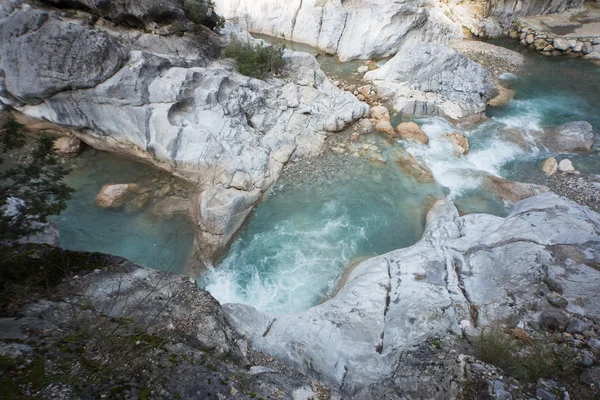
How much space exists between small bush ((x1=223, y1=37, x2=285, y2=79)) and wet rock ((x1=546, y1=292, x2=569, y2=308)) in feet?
43.3

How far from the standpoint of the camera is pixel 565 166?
520 inches

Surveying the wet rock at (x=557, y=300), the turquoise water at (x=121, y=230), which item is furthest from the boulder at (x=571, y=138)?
the turquoise water at (x=121, y=230)

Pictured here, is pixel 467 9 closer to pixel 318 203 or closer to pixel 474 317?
pixel 318 203

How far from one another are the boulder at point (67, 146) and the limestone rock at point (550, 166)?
18.7 metres

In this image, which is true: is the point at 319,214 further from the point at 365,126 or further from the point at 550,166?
the point at 550,166

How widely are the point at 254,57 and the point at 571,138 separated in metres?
14.4

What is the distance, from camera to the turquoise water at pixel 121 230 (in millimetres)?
10250

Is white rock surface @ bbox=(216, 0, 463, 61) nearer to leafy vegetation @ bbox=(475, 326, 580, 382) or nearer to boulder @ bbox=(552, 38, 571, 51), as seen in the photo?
boulder @ bbox=(552, 38, 571, 51)

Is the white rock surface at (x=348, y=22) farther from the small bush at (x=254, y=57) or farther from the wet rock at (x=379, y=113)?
the small bush at (x=254, y=57)

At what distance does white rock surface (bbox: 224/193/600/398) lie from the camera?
6434 millimetres

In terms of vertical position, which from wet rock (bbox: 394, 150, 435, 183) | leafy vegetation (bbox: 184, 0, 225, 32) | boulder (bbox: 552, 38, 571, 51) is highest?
boulder (bbox: 552, 38, 571, 51)

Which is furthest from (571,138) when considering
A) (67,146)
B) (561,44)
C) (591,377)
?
(67,146)

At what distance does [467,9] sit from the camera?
2511 centimetres

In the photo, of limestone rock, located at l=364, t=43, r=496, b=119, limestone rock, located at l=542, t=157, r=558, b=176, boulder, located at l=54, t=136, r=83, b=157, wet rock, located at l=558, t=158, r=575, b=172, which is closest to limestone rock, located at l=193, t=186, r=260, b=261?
boulder, located at l=54, t=136, r=83, b=157
